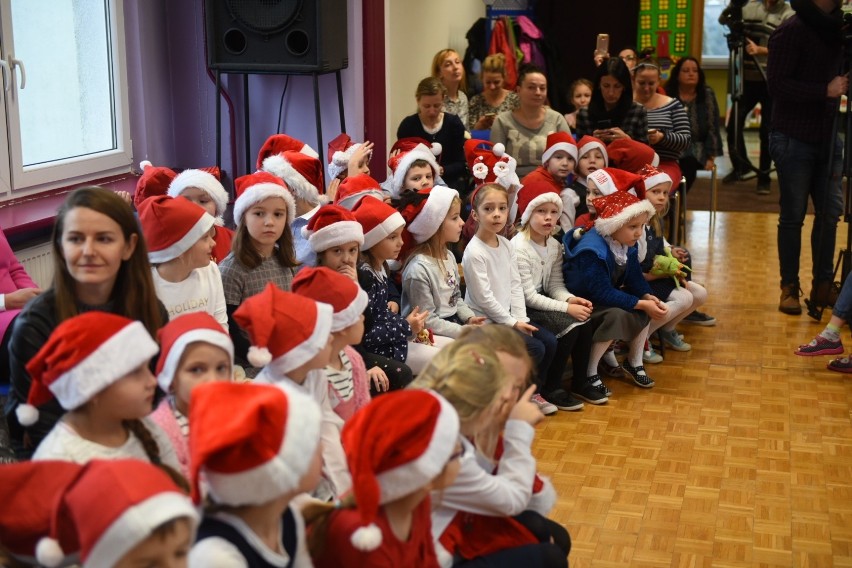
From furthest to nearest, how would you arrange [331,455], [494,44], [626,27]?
[626,27], [494,44], [331,455]

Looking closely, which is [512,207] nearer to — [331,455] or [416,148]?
[416,148]

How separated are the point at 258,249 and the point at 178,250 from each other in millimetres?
441

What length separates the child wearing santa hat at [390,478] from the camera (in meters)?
1.66

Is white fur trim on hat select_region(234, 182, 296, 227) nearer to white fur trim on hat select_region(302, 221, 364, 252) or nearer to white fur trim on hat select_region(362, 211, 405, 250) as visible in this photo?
white fur trim on hat select_region(302, 221, 364, 252)

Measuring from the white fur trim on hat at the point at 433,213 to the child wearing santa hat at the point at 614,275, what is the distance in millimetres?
740

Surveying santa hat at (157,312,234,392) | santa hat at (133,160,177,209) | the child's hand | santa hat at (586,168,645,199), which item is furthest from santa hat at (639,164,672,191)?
santa hat at (157,312,234,392)

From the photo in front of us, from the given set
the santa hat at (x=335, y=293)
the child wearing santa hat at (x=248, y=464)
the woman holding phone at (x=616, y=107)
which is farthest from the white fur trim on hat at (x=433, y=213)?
the child wearing santa hat at (x=248, y=464)

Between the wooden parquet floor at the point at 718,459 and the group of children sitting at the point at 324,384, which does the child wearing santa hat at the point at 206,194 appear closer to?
the group of children sitting at the point at 324,384

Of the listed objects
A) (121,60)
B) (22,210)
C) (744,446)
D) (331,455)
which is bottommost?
(744,446)

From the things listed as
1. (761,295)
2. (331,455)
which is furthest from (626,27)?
(331,455)

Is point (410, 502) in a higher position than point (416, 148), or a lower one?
lower

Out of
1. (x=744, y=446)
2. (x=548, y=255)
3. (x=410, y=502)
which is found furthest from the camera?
(x=548, y=255)

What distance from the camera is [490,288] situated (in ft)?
13.0

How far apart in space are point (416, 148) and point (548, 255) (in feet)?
2.77
